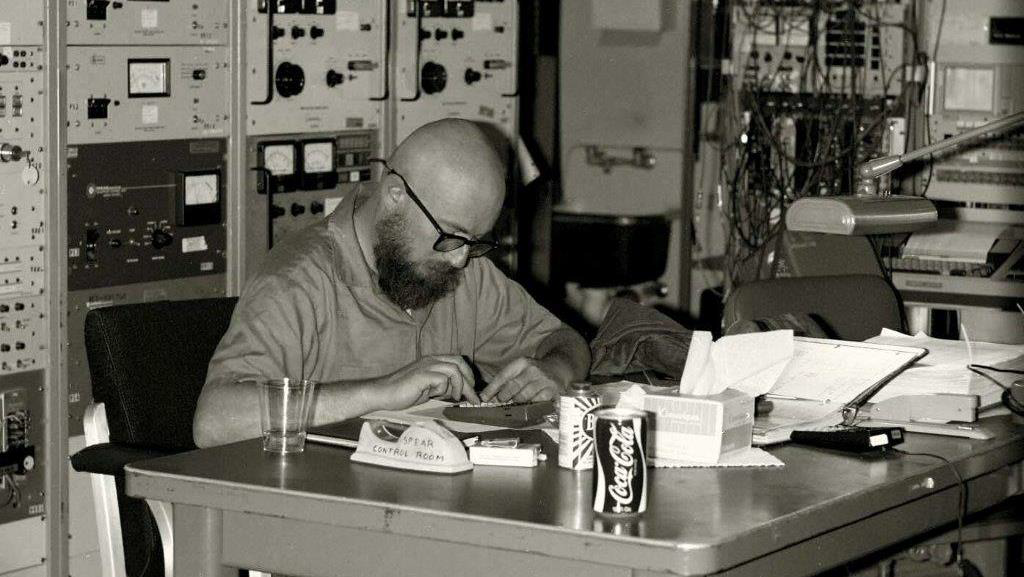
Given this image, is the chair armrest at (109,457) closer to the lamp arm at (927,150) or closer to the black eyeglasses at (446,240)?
the black eyeglasses at (446,240)

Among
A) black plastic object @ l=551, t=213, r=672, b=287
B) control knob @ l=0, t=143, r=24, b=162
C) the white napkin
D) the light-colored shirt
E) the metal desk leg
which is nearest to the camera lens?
the metal desk leg

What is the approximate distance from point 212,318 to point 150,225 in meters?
1.22

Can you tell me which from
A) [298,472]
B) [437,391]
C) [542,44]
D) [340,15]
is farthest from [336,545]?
[542,44]

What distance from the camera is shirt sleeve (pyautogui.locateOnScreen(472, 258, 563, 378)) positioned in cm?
338

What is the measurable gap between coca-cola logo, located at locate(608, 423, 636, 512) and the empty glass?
0.64 m

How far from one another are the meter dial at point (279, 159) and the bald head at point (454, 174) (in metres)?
1.66

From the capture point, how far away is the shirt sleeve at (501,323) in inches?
133

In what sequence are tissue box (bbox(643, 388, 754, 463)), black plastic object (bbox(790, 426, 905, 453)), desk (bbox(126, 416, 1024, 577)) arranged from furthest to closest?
1. black plastic object (bbox(790, 426, 905, 453))
2. tissue box (bbox(643, 388, 754, 463))
3. desk (bbox(126, 416, 1024, 577))

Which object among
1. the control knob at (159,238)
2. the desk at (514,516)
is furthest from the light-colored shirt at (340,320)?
the control knob at (159,238)

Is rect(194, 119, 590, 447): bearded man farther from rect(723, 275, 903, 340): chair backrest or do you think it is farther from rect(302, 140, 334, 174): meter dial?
rect(302, 140, 334, 174): meter dial

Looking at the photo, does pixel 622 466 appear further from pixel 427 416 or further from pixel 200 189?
pixel 200 189

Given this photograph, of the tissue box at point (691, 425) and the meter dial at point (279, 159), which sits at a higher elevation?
the meter dial at point (279, 159)

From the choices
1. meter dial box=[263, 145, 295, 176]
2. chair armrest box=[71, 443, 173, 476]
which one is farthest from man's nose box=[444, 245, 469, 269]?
meter dial box=[263, 145, 295, 176]

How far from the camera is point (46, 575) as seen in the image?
13.1 ft
